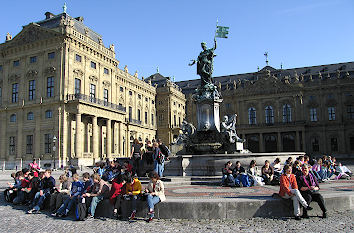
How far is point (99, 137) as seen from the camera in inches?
1732

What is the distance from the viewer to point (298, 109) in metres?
63.7

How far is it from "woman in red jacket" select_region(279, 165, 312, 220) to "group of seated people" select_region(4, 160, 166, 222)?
3.08 m

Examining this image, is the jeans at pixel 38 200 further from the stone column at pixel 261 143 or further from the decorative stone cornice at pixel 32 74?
the stone column at pixel 261 143

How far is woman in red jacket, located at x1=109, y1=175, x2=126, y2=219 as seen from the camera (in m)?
8.31

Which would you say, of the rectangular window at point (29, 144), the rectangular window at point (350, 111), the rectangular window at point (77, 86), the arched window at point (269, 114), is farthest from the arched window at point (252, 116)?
the rectangular window at point (29, 144)

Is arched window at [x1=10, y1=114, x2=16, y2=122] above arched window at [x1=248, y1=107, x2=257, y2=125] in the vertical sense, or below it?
below

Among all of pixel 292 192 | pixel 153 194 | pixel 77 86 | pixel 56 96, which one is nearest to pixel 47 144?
pixel 56 96

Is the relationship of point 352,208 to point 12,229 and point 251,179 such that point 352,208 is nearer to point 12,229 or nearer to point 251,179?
point 251,179

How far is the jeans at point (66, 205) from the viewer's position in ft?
28.9

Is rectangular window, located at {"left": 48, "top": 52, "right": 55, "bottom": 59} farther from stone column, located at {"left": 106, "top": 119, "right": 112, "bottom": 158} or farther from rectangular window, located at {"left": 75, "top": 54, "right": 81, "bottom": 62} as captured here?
stone column, located at {"left": 106, "top": 119, "right": 112, "bottom": 158}

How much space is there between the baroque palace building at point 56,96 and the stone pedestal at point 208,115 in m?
23.3

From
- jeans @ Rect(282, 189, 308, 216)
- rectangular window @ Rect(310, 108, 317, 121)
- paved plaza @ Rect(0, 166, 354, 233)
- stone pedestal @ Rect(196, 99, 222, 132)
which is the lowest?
paved plaza @ Rect(0, 166, 354, 233)

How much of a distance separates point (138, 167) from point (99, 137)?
31442 millimetres

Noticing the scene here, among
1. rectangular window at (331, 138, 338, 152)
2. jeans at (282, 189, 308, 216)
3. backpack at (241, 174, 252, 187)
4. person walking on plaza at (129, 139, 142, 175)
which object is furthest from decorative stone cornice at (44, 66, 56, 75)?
rectangular window at (331, 138, 338, 152)
